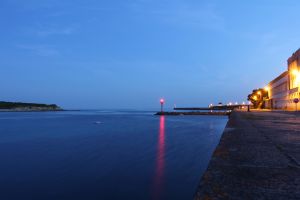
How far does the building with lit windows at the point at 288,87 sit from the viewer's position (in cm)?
6294

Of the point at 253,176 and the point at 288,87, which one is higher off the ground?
the point at 288,87

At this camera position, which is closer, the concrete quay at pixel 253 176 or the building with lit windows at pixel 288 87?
the concrete quay at pixel 253 176

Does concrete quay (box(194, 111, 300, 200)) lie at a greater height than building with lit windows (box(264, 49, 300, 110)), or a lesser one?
lesser

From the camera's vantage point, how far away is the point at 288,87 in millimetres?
71062

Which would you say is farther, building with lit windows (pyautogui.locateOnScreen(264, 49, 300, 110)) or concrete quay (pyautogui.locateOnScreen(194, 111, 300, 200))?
building with lit windows (pyautogui.locateOnScreen(264, 49, 300, 110))

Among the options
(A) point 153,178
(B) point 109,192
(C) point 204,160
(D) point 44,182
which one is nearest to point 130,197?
(B) point 109,192

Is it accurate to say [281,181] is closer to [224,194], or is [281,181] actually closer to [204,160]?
[224,194]

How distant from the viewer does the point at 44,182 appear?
1177cm

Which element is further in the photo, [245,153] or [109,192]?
[109,192]

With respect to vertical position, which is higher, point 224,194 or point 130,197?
point 224,194

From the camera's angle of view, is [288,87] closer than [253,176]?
No

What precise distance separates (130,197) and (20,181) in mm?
4977

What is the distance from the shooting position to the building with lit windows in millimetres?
62938

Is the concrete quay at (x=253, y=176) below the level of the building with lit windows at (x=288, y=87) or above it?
below
